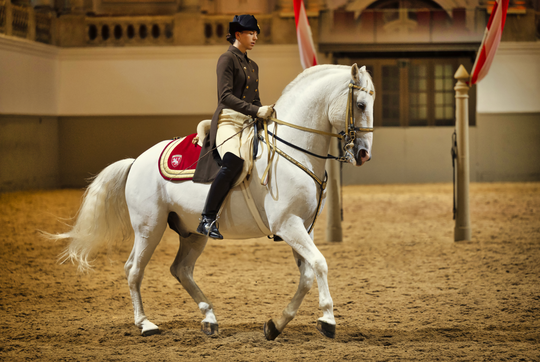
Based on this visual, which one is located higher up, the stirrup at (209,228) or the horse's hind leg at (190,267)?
the stirrup at (209,228)

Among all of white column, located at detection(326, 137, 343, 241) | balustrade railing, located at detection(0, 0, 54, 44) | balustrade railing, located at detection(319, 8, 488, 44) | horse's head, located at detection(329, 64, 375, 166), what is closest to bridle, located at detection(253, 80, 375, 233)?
horse's head, located at detection(329, 64, 375, 166)

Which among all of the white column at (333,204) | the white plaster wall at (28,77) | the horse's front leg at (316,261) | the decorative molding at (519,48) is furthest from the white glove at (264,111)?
the decorative molding at (519,48)

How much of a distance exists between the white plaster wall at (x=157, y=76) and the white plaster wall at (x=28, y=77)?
47cm

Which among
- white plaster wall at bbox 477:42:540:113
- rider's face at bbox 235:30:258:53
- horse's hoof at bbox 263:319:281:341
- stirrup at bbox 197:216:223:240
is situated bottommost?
horse's hoof at bbox 263:319:281:341

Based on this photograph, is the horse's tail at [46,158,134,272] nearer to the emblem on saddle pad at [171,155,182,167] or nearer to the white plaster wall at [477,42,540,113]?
the emblem on saddle pad at [171,155,182,167]

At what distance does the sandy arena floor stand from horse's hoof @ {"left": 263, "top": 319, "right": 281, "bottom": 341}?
0.13ft

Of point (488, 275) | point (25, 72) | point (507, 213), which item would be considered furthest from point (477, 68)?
point (25, 72)

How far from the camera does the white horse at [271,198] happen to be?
10.9 feet

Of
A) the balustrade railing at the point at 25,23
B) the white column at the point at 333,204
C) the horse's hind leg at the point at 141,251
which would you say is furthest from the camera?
the balustrade railing at the point at 25,23

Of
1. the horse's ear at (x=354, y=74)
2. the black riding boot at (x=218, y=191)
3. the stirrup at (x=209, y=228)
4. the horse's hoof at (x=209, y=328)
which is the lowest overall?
the horse's hoof at (x=209, y=328)

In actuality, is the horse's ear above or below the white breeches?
above

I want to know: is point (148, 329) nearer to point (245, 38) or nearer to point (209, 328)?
point (209, 328)

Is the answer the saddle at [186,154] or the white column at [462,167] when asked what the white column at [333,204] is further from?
the saddle at [186,154]

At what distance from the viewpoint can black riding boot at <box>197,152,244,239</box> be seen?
3457 mm
